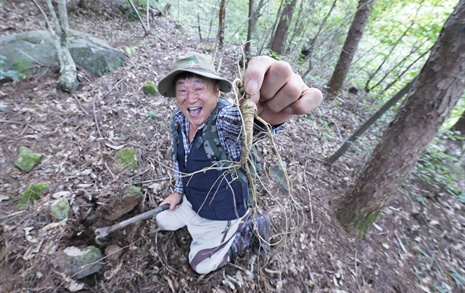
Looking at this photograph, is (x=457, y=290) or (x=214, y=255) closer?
(x=214, y=255)

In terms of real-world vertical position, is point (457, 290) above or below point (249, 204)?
below

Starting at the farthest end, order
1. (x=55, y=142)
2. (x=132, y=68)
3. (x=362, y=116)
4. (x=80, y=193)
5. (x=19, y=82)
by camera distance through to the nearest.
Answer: (x=362, y=116) → (x=132, y=68) → (x=19, y=82) → (x=55, y=142) → (x=80, y=193)

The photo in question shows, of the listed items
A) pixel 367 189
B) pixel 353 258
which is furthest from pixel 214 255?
pixel 367 189

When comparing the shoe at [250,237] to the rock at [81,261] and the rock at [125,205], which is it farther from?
the rock at [81,261]

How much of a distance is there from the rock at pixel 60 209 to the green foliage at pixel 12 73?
7.93 feet

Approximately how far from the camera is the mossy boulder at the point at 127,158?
9.68ft

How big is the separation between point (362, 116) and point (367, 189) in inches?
179

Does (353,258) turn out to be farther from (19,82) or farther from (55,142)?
(19,82)

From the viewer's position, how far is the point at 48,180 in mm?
2535

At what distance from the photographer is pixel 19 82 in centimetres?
339

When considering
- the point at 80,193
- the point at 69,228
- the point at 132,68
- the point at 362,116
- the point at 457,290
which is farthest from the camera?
the point at 362,116

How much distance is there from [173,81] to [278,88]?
38.5 inches

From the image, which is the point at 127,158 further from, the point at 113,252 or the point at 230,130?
the point at 230,130

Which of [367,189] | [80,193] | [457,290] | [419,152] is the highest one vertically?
[419,152]
